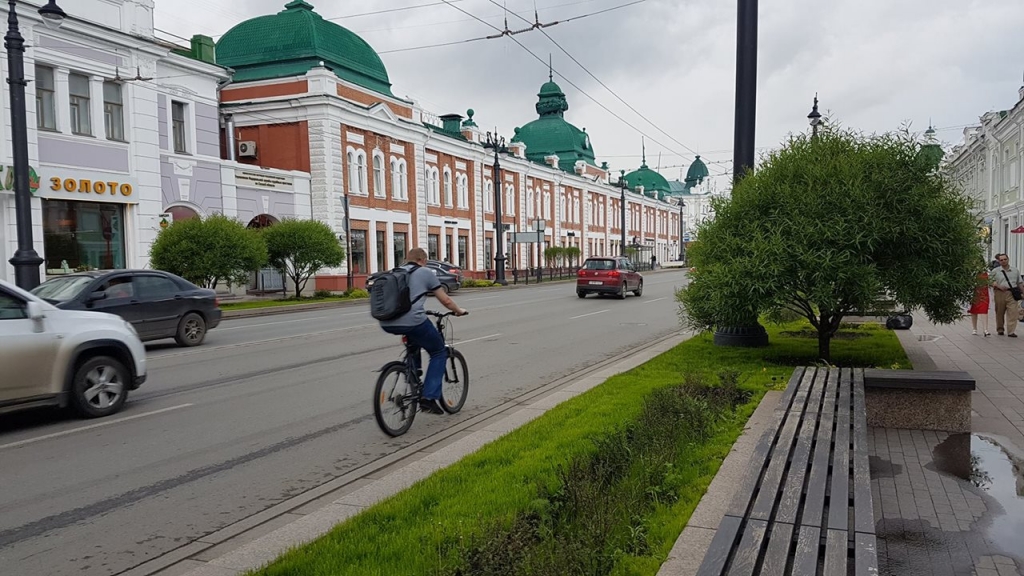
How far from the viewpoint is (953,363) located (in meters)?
10.4

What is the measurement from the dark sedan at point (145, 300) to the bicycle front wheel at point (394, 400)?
329 inches

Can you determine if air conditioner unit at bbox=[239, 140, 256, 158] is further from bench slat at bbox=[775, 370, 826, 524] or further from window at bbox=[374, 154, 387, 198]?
bench slat at bbox=[775, 370, 826, 524]

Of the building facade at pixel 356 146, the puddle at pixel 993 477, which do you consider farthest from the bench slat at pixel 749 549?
the building facade at pixel 356 146

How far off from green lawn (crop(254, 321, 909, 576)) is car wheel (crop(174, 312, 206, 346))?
31.2ft

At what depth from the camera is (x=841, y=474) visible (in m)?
4.35

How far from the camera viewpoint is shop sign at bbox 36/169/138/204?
971 inches

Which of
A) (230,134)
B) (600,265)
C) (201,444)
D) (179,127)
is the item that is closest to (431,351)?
(201,444)

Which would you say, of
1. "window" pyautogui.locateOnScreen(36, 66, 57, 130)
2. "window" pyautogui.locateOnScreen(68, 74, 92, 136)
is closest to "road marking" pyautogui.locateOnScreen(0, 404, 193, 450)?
"window" pyautogui.locateOnScreen(36, 66, 57, 130)

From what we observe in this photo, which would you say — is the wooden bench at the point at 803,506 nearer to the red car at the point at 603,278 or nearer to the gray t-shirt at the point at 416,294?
the gray t-shirt at the point at 416,294

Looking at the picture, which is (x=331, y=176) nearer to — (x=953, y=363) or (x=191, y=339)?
(x=191, y=339)

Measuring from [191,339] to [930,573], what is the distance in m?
13.8

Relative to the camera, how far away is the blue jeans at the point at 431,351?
7.03 meters

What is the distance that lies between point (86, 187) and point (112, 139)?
2172 millimetres

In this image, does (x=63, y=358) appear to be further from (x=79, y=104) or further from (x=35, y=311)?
(x=79, y=104)
